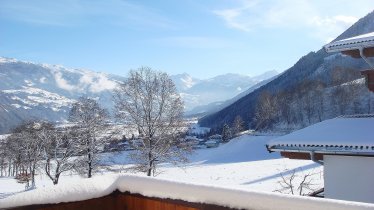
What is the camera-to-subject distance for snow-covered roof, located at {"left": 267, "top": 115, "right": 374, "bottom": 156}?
5828mm

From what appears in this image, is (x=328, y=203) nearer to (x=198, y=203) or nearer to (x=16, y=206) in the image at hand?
(x=198, y=203)

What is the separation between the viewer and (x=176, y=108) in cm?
2484

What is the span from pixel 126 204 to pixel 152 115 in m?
21.5

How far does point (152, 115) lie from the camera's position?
956 inches

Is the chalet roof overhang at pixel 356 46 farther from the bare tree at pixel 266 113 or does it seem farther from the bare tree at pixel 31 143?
the bare tree at pixel 266 113

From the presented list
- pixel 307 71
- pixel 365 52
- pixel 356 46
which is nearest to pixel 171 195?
pixel 356 46

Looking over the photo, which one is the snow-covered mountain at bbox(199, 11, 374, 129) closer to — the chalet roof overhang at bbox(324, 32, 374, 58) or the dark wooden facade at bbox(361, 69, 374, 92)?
the dark wooden facade at bbox(361, 69, 374, 92)

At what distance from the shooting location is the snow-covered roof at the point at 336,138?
5828 mm

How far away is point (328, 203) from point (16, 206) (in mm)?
1664

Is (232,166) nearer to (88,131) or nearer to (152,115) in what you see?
(88,131)

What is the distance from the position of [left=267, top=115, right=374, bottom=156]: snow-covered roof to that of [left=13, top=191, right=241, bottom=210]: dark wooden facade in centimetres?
405

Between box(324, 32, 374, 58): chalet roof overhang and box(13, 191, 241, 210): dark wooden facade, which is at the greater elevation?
box(324, 32, 374, 58): chalet roof overhang

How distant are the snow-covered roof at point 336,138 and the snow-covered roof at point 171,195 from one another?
408 cm

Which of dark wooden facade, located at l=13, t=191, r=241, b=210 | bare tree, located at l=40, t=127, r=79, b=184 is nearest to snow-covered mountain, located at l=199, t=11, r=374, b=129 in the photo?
bare tree, located at l=40, t=127, r=79, b=184
